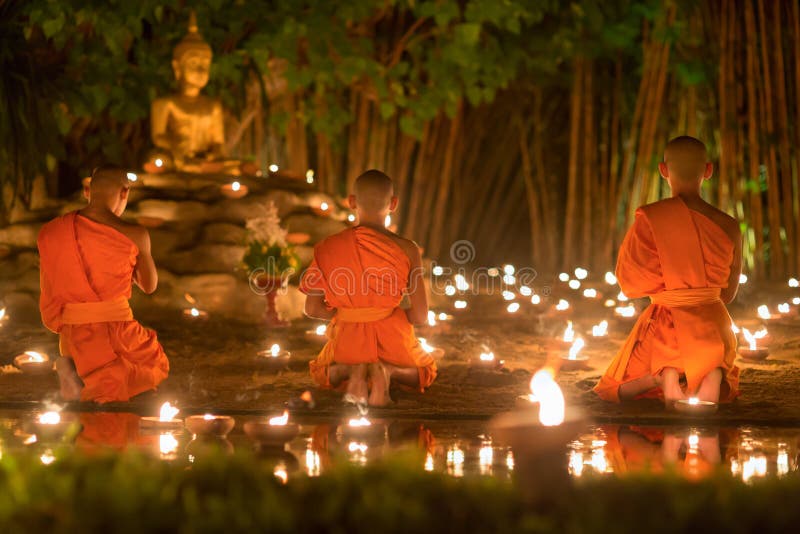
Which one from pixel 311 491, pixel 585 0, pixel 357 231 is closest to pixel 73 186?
pixel 585 0

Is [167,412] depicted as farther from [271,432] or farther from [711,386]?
[711,386]

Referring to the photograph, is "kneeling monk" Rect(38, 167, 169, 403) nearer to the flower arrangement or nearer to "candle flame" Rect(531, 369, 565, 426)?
"candle flame" Rect(531, 369, 565, 426)

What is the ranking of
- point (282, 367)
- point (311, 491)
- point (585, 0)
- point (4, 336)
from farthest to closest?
point (585, 0) → point (4, 336) → point (282, 367) → point (311, 491)

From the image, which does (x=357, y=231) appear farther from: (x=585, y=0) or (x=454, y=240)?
(x=454, y=240)

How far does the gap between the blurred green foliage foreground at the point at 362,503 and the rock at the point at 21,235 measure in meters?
6.35

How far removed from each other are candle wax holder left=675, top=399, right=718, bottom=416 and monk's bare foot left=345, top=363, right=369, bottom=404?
140 centimetres

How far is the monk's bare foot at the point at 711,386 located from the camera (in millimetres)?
5226

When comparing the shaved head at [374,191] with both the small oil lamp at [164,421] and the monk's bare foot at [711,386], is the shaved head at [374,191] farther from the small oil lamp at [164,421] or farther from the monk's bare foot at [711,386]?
the monk's bare foot at [711,386]

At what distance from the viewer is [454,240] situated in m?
13.2

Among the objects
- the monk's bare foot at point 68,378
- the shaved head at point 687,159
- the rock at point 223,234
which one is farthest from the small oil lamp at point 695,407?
the rock at point 223,234

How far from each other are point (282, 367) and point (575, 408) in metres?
1.91

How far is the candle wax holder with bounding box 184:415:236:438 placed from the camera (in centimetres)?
447

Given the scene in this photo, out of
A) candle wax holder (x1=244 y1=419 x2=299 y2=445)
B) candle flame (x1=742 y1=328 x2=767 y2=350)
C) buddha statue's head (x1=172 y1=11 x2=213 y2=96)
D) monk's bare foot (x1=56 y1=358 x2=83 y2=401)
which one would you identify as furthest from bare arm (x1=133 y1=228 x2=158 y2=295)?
buddha statue's head (x1=172 y1=11 x2=213 y2=96)

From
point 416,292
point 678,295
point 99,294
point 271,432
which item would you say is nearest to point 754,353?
point 678,295
